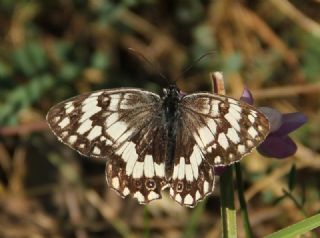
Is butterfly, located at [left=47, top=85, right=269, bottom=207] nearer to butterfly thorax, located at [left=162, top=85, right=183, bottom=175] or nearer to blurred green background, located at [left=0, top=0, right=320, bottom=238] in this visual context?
butterfly thorax, located at [left=162, top=85, right=183, bottom=175]

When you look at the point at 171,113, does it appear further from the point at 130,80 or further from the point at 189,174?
the point at 130,80

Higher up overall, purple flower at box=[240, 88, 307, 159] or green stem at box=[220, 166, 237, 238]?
purple flower at box=[240, 88, 307, 159]

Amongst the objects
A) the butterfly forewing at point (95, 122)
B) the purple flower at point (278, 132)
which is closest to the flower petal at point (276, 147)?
the purple flower at point (278, 132)

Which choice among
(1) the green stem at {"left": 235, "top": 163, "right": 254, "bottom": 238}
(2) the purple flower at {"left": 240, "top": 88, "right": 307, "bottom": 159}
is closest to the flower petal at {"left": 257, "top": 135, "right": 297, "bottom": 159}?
(2) the purple flower at {"left": 240, "top": 88, "right": 307, "bottom": 159}

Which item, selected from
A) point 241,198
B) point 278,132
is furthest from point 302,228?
point 278,132

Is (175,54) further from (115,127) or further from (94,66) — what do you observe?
(115,127)

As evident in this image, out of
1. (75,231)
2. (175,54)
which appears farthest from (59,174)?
(175,54)

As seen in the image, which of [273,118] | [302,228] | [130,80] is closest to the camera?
[302,228]
